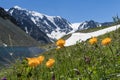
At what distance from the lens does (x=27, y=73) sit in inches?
260

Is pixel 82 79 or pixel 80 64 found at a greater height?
pixel 80 64

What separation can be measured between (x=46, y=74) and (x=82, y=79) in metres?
1.22

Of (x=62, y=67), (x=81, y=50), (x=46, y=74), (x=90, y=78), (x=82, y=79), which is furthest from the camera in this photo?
(x=81, y=50)

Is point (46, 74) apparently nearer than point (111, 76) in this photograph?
No

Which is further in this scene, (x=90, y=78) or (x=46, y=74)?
(x=46, y=74)

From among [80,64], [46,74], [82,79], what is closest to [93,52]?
[80,64]

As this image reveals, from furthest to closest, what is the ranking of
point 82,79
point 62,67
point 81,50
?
point 81,50
point 62,67
point 82,79

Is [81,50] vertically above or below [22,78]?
above

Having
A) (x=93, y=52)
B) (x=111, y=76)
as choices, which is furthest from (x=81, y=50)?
(x=111, y=76)

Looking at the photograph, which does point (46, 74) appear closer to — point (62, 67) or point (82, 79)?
point (62, 67)

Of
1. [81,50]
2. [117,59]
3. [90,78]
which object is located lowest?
[90,78]

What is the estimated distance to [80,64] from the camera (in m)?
7.06

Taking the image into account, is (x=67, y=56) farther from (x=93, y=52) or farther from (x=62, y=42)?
(x=62, y=42)

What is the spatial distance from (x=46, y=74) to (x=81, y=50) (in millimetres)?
1551
